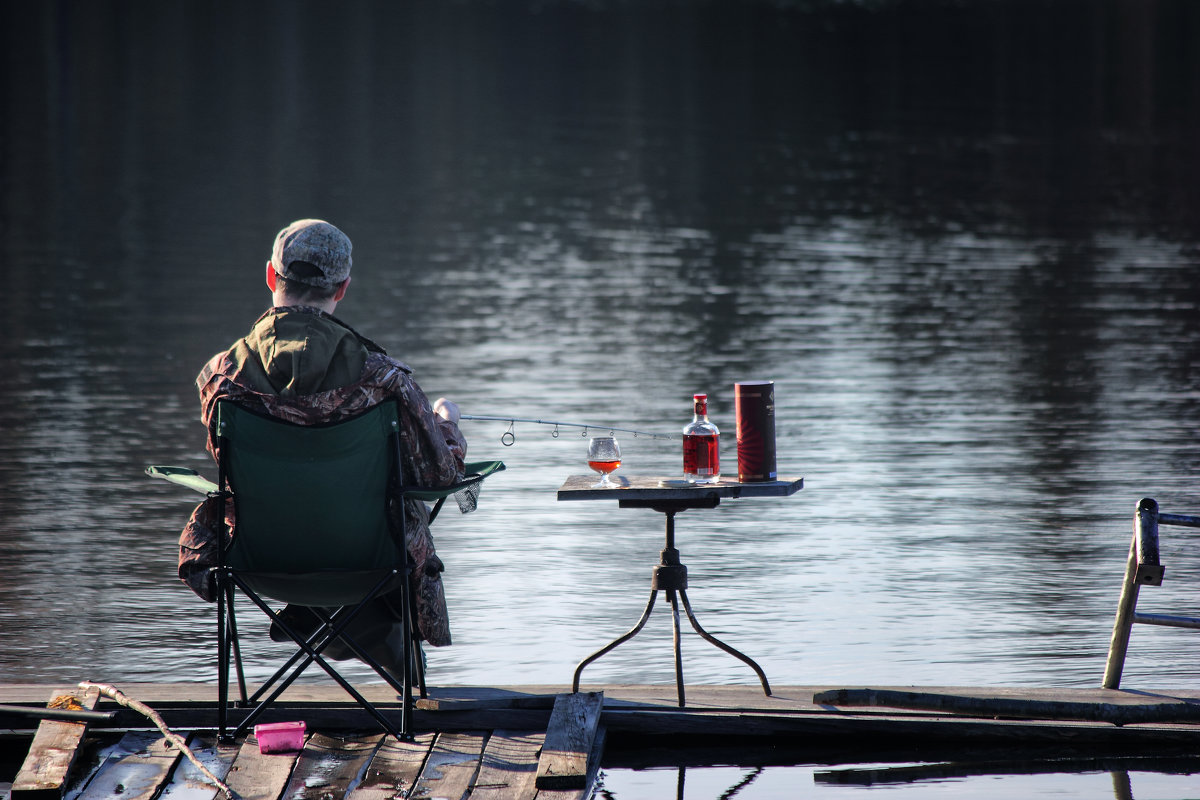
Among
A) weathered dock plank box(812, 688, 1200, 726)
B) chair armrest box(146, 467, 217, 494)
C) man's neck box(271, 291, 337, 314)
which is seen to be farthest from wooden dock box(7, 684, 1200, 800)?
man's neck box(271, 291, 337, 314)

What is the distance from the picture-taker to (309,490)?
4.19 metres

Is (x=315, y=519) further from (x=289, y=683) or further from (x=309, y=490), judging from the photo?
(x=289, y=683)

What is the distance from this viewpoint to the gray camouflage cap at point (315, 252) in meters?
4.28

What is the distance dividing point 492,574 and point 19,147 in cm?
2478

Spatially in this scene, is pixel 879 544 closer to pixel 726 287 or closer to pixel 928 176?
pixel 726 287

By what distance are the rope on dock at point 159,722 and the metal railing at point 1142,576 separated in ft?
7.60

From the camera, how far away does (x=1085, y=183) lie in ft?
81.6

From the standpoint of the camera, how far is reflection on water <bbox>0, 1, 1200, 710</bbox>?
239 inches

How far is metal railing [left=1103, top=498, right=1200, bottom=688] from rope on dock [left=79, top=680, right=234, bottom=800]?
2.32 m

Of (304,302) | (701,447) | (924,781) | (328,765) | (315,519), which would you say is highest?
(304,302)

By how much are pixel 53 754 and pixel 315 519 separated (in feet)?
2.66

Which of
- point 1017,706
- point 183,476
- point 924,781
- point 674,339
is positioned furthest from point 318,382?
point 674,339

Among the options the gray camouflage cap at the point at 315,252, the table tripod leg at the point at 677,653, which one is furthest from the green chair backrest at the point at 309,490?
the table tripod leg at the point at 677,653

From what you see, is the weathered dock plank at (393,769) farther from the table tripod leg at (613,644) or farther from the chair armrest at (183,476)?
the chair armrest at (183,476)
